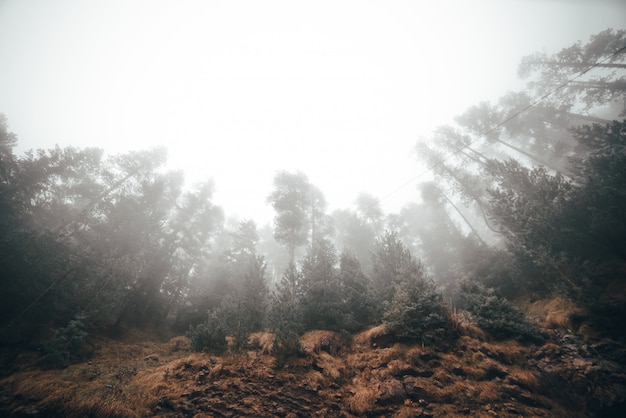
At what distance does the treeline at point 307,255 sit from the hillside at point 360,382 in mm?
734

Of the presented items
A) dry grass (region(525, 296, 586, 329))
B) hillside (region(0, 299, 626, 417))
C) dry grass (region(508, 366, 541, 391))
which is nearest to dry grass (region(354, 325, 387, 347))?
hillside (region(0, 299, 626, 417))

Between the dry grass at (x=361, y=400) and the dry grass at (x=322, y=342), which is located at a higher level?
the dry grass at (x=322, y=342)

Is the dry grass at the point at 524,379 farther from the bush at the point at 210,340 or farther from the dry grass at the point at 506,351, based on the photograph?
the bush at the point at 210,340

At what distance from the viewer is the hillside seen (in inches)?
216

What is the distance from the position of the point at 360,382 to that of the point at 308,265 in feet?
20.6

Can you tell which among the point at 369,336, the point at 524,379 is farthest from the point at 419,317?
the point at 524,379

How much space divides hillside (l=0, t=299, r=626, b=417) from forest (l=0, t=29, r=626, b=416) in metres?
0.36

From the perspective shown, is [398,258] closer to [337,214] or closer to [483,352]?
[483,352]

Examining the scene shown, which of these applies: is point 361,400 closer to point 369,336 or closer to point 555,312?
point 369,336

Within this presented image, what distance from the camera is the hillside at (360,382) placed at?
5.48 metres

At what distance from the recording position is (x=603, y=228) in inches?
372

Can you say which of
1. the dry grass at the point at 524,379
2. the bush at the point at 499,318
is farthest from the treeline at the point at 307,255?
the dry grass at the point at 524,379

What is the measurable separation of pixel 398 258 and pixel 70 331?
15.0 meters

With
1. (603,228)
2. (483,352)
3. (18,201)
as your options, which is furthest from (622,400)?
(18,201)
